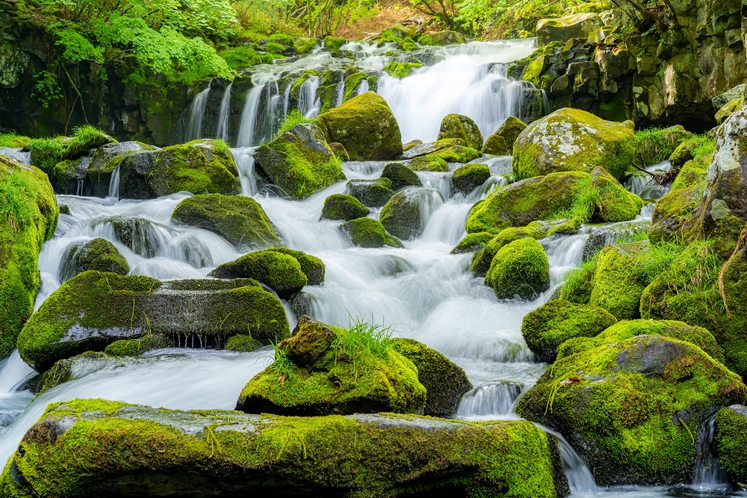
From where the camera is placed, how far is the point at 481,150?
52.9ft

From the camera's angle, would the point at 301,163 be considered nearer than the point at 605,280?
No

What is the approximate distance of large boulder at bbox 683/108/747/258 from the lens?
5.22 meters

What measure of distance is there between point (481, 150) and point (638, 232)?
8.72m

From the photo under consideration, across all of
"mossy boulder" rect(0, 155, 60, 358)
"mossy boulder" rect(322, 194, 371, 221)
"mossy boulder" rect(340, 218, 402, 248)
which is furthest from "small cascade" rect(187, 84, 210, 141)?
"mossy boulder" rect(0, 155, 60, 358)

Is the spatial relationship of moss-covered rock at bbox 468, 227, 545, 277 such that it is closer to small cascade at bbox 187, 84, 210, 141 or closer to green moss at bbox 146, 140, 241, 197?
green moss at bbox 146, 140, 241, 197

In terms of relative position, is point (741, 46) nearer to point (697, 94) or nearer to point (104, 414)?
point (697, 94)

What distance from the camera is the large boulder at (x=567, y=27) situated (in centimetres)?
2080

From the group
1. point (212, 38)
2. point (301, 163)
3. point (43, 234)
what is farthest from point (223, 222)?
point (212, 38)

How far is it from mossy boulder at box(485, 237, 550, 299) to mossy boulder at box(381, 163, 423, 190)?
530cm

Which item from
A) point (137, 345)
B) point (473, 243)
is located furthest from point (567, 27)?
point (137, 345)

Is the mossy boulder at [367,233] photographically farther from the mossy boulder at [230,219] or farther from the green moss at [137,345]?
the green moss at [137,345]

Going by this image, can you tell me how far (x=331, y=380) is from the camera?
377cm

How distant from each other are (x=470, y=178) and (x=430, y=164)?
156 centimetres

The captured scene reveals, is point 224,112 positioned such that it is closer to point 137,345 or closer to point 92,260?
point 92,260
